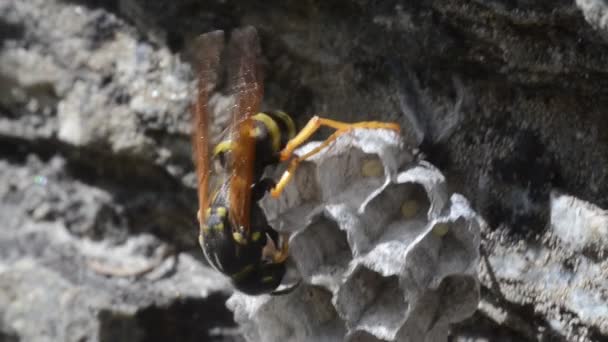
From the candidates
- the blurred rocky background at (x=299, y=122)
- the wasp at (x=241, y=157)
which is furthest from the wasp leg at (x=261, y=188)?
the blurred rocky background at (x=299, y=122)

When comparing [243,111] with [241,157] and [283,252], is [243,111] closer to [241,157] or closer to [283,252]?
[241,157]

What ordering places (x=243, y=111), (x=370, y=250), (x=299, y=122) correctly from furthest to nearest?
(x=299, y=122)
(x=243, y=111)
(x=370, y=250)

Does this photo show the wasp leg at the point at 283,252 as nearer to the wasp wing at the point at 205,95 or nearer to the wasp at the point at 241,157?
the wasp at the point at 241,157

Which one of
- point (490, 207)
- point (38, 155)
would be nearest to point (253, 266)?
point (490, 207)

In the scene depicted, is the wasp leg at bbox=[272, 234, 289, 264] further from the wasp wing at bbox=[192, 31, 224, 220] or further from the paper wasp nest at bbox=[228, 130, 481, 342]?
the wasp wing at bbox=[192, 31, 224, 220]

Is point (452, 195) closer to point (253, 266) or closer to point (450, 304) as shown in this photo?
point (450, 304)

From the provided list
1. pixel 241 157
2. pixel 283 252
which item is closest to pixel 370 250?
pixel 283 252
